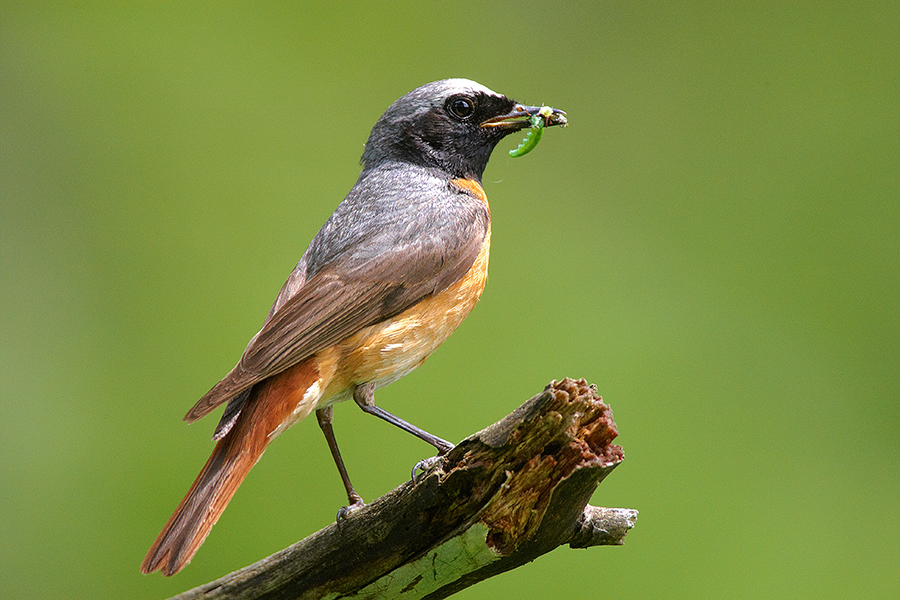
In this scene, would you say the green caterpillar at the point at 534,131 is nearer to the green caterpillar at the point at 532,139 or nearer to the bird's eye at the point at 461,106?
the green caterpillar at the point at 532,139

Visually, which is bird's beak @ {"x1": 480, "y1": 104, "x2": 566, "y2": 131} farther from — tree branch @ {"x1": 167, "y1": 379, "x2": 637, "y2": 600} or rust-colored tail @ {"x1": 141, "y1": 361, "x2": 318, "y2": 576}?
tree branch @ {"x1": 167, "y1": 379, "x2": 637, "y2": 600}

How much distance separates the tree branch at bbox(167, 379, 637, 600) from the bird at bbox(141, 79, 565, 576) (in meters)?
0.16

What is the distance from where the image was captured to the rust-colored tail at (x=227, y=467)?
2664 mm

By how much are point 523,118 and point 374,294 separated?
125cm

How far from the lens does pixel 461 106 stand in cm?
383

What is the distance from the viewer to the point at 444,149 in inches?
151

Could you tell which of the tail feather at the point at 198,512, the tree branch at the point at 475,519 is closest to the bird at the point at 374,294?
the tail feather at the point at 198,512

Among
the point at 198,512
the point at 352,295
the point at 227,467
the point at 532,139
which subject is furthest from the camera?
the point at 532,139

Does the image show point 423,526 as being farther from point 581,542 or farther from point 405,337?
point 405,337

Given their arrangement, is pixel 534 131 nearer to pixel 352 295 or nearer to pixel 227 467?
pixel 352 295

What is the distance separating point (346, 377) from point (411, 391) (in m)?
2.14

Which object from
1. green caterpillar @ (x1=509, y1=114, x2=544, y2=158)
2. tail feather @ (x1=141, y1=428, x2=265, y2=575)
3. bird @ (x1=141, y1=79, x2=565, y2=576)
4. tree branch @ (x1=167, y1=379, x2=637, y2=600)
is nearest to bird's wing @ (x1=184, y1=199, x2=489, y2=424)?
bird @ (x1=141, y1=79, x2=565, y2=576)

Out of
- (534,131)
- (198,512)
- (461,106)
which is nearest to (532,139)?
(534,131)

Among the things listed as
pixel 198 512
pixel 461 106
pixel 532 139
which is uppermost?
pixel 461 106
